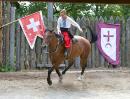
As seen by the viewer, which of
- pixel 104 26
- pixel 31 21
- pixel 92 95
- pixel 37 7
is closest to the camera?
pixel 92 95

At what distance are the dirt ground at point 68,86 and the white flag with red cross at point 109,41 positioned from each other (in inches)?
62.2

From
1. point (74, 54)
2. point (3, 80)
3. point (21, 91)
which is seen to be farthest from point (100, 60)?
point (21, 91)

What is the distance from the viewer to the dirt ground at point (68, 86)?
31.2 ft

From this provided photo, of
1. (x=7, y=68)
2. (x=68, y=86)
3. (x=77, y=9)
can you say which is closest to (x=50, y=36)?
(x=68, y=86)

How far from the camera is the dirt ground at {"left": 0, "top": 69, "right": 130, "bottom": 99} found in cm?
951

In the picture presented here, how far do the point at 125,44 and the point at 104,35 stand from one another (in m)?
1.05

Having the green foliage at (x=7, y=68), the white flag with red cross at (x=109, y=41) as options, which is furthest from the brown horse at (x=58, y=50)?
the white flag with red cross at (x=109, y=41)

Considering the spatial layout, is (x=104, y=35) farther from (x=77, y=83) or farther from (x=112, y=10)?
(x=112, y=10)

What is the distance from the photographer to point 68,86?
36.3 ft

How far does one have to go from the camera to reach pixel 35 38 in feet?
49.0

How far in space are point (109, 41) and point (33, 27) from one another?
318cm

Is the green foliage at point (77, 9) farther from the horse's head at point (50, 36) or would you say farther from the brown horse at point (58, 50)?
the horse's head at point (50, 36)

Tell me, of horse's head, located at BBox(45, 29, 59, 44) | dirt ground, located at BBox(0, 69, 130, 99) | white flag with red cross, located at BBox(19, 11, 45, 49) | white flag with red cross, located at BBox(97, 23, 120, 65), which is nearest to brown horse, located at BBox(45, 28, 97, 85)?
horse's head, located at BBox(45, 29, 59, 44)

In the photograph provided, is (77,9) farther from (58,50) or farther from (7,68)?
(58,50)
